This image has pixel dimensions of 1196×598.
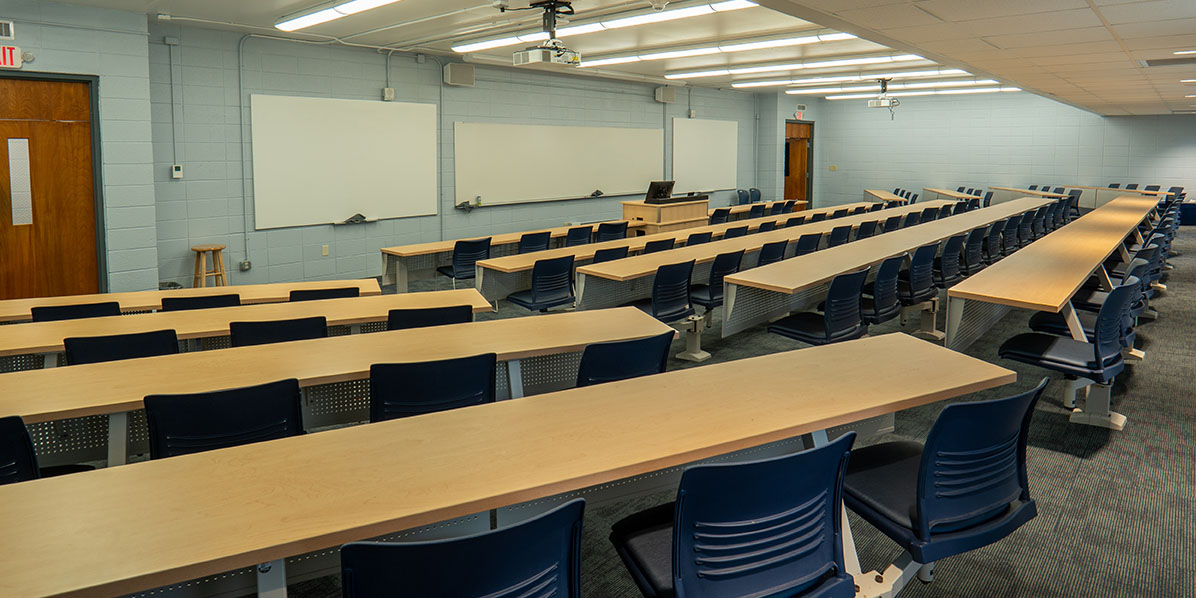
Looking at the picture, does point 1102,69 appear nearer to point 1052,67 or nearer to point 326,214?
point 1052,67

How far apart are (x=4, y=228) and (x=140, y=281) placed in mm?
1201

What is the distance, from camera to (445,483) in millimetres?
1861

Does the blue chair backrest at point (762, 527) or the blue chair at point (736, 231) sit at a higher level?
the blue chair at point (736, 231)

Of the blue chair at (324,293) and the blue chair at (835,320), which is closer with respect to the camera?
the blue chair at (835,320)

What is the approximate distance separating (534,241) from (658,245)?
75.4 inches

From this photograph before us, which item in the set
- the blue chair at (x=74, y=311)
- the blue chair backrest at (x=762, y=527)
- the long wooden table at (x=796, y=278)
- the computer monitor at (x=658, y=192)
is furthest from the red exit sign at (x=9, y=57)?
the computer monitor at (x=658, y=192)

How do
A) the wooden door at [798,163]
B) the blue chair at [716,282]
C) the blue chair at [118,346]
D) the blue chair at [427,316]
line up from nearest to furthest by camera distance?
the blue chair at [118,346]
the blue chair at [427,316]
the blue chair at [716,282]
the wooden door at [798,163]

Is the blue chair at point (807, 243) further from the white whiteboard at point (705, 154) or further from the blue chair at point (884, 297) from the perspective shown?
the white whiteboard at point (705, 154)

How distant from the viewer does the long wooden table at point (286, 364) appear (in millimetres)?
2615

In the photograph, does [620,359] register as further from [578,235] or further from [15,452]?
[578,235]

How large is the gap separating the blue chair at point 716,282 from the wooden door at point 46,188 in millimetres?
6053

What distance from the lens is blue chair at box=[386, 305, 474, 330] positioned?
4.11 metres

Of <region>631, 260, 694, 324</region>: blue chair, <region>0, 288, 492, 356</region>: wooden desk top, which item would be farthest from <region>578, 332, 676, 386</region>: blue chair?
<region>631, 260, 694, 324</region>: blue chair

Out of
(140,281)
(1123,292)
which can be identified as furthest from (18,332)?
(1123,292)
